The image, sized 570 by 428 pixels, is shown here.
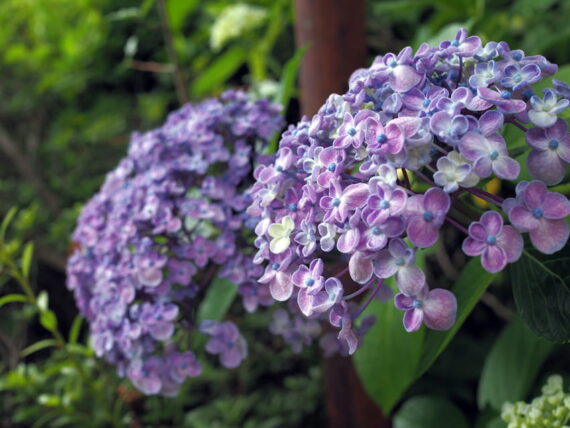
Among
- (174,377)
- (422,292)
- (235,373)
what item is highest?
(422,292)

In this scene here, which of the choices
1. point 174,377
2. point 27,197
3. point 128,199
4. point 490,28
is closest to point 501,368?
point 174,377

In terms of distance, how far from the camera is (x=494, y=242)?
0.51 meters

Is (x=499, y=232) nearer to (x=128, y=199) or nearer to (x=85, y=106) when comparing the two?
(x=128, y=199)

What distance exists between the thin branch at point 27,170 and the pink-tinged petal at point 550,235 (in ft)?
5.19

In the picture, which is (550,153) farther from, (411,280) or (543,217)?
(411,280)

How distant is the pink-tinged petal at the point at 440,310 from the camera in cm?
53

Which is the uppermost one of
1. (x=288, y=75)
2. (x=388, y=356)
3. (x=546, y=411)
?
(x=288, y=75)

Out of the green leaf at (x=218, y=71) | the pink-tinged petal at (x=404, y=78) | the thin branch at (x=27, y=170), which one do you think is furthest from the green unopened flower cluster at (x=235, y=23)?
the pink-tinged petal at (x=404, y=78)

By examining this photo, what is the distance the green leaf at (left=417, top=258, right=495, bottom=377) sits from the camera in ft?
2.35

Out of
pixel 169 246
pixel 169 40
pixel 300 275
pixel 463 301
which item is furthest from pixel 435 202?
pixel 169 40

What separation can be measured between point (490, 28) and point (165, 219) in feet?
3.36

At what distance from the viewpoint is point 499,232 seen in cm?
51

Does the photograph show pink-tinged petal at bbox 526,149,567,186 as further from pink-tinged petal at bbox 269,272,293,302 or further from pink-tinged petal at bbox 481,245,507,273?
pink-tinged petal at bbox 269,272,293,302

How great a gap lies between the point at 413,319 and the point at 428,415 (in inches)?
27.1
